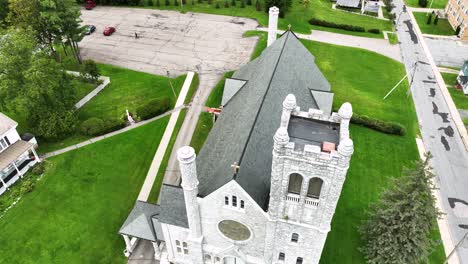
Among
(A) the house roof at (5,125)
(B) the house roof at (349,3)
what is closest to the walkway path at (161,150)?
(A) the house roof at (5,125)

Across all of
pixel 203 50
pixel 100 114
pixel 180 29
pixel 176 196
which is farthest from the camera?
pixel 180 29

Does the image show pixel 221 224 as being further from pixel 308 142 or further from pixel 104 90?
Answer: pixel 104 90

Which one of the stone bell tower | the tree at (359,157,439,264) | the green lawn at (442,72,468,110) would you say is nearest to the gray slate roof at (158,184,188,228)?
the stone bell tower

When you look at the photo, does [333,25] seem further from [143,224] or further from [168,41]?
[143,224]

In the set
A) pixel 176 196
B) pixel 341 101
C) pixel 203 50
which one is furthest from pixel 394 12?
pixel 176 196

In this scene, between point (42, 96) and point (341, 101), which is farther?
point (341, 101)

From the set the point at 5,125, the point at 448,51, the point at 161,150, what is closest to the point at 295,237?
the point at 161,150
